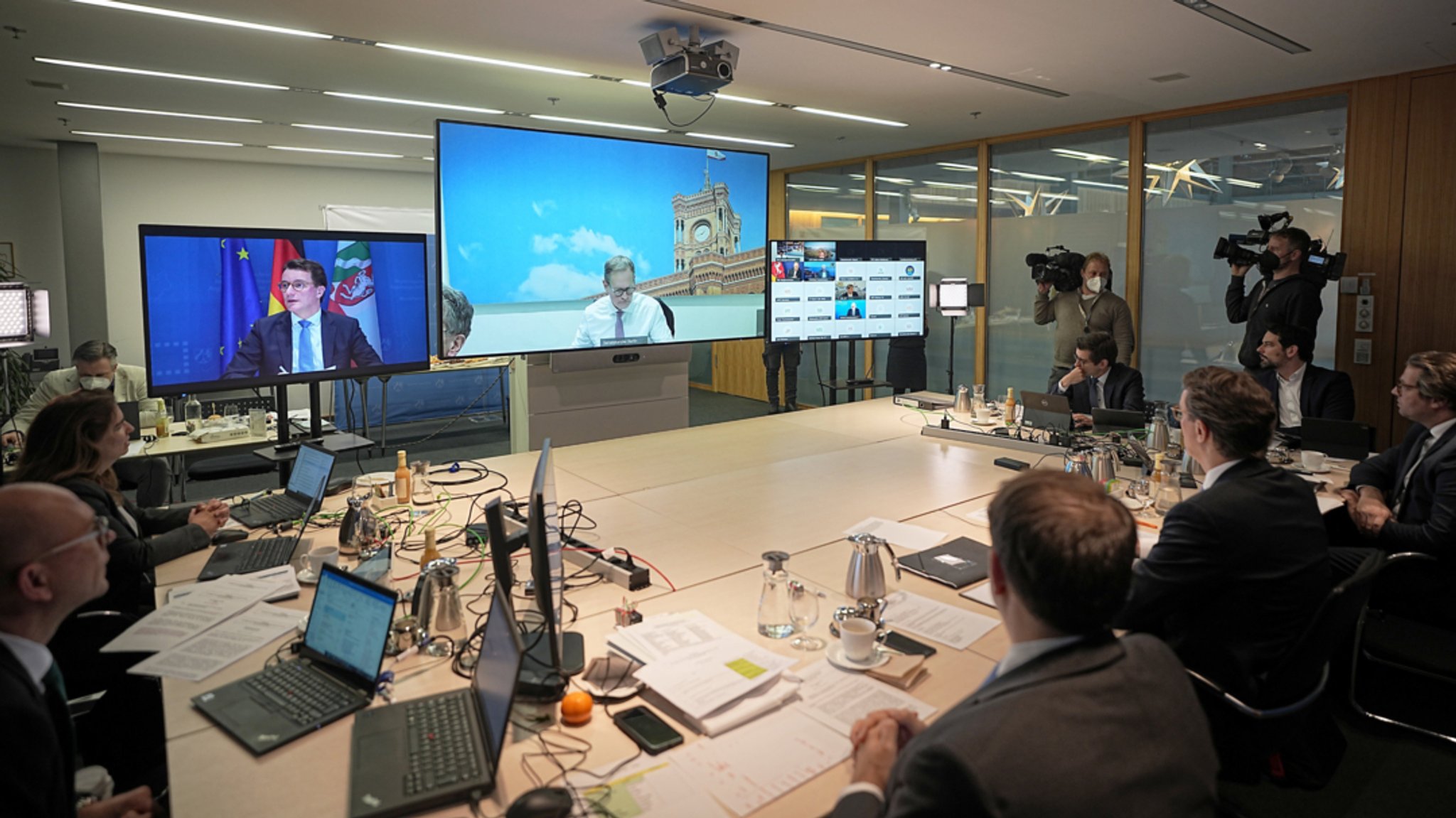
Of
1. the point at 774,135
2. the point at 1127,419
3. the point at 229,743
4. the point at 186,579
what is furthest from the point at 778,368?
the point at 229,743

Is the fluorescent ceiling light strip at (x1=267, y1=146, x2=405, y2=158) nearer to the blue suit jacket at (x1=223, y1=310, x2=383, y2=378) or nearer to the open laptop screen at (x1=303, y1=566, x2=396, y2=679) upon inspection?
the blue suit jacket at (x1=223, y1=310, x2=383, y2=378)

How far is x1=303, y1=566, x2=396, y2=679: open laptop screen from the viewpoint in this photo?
62.5 inches

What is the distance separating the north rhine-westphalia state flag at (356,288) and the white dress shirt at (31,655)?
2.31 metres

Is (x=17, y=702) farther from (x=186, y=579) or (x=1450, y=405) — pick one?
(x=1450, y=405)

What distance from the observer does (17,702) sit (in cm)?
114

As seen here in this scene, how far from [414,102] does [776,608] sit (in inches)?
209

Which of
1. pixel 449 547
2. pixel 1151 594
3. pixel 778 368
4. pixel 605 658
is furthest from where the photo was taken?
pixel 778 368

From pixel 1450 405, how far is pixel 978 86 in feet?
11.4

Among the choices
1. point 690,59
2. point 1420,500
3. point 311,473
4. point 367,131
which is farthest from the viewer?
point 367,131

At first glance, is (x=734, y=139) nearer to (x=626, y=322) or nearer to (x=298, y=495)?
(x=626, y=322)

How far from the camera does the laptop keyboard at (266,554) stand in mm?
2262

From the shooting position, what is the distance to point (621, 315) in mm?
4770

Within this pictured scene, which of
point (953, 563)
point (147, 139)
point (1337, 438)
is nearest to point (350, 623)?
point (953, 563)

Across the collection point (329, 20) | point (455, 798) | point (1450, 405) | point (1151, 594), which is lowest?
point (455, 798)
